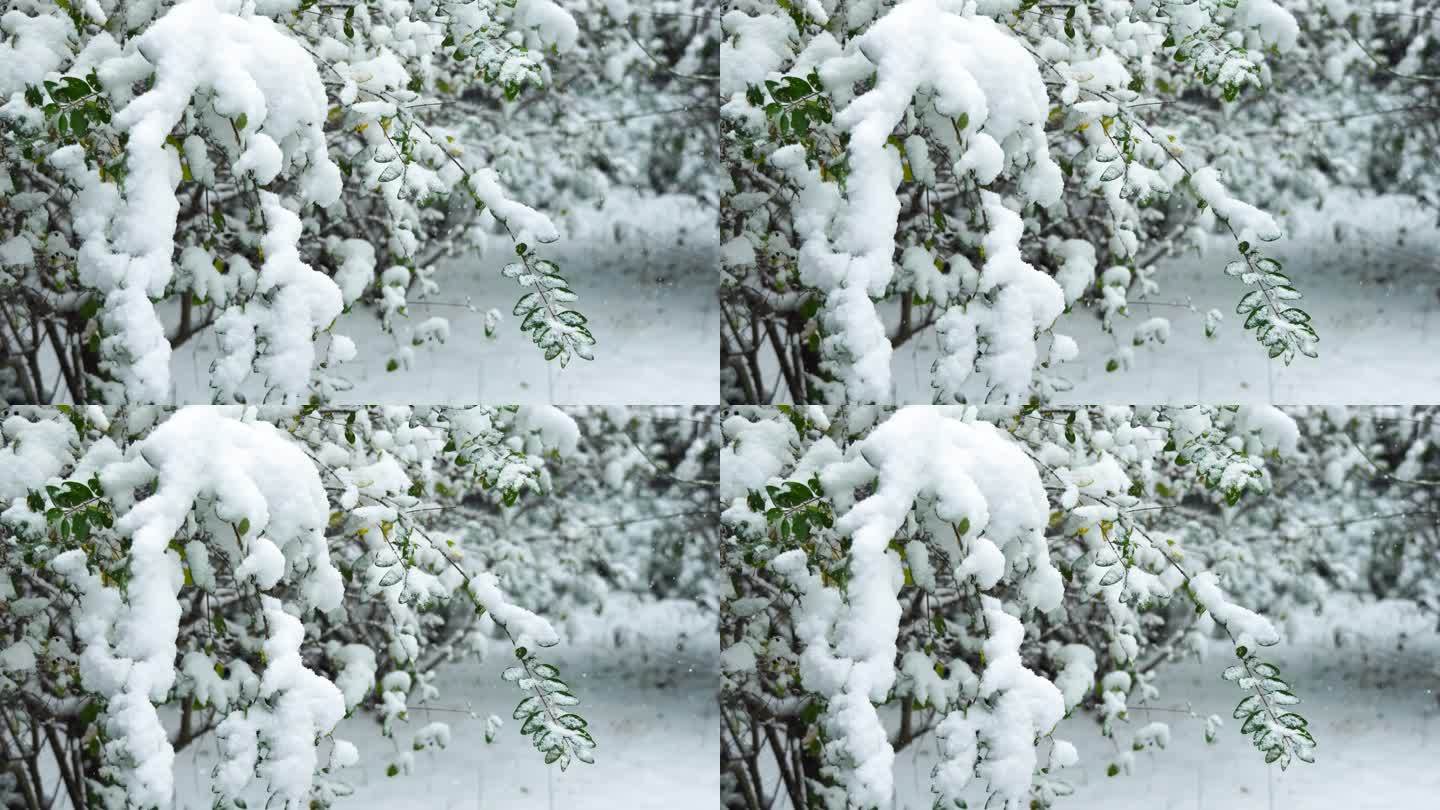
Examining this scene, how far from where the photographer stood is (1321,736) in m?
2.95

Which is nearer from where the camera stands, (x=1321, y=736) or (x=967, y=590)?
(x=967, y=590)

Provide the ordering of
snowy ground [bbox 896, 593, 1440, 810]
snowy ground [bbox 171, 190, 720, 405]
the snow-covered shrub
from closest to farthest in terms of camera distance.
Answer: the snow-covered shrub < snowy ground [bbox 171, 190, 720, 405] < snowy ground [bbox 896, 593, 1440, 810]

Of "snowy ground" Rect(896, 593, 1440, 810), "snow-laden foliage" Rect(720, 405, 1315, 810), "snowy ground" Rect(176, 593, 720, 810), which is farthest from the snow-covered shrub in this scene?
"snowy ground" Rect(896, 593, 1440, 810)

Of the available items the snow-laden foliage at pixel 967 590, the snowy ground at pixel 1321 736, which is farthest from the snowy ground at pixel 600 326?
the snowy ground at pixel 1321 736

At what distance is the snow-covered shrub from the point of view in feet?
7.59

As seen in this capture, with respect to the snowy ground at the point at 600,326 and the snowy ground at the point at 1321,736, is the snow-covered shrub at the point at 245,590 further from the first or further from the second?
the snowy ground at the point at 1321,736

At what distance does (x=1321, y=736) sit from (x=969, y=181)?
1418 millimetres

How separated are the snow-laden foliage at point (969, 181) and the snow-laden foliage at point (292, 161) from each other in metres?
0.24

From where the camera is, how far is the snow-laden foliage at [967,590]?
7.84ft

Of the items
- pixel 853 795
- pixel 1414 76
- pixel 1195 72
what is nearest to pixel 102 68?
pixel 853 795

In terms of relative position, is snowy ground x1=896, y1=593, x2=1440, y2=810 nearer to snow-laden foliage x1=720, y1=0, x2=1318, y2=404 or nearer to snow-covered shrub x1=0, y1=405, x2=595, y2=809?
snow-laden foliage x1=720, y1=0, x2=1318, y2=404

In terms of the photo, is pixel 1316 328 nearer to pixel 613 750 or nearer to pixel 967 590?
pixel 967 590

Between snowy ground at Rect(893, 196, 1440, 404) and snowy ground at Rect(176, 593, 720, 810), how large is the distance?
2.34 ft

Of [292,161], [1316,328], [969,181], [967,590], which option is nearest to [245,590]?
[292,161]
